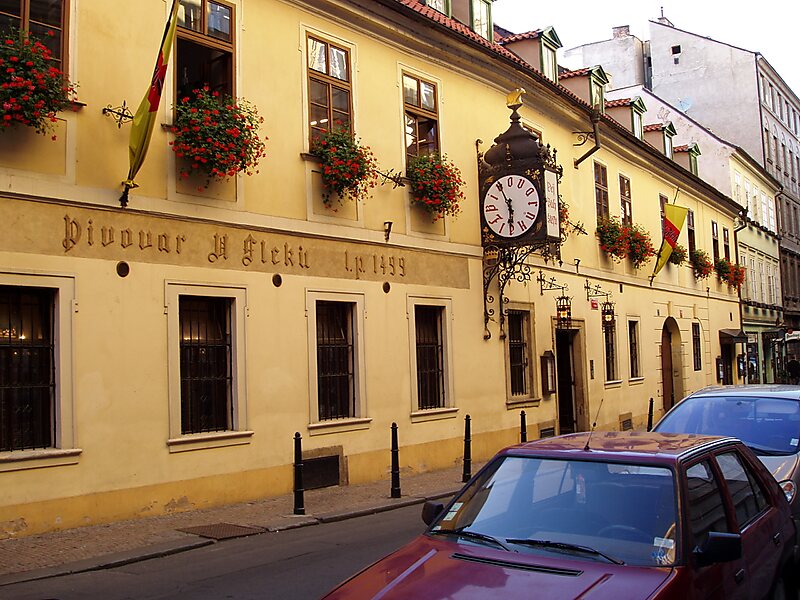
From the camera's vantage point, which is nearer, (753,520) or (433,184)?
(753,520)

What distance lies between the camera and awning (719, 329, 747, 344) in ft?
109

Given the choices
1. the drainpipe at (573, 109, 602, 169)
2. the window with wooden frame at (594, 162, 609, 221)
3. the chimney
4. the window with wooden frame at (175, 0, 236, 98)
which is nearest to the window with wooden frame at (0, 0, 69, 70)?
the window with wooden frame at (175, 0, 236, 98)

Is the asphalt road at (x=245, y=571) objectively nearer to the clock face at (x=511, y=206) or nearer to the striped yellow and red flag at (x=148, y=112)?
the striped yellow and red flag at (x=148, y=112)

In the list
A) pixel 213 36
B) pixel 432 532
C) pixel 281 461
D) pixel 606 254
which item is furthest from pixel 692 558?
pixel 606 254

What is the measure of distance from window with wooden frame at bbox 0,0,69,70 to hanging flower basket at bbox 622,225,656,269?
17.2 metres

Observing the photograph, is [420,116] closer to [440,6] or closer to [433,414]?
[440,6]

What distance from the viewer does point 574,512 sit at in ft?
14.3

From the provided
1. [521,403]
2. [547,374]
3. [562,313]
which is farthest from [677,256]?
[521,403]

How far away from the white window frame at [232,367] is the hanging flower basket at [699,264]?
23.0 metres

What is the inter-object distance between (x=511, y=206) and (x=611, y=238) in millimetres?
7169

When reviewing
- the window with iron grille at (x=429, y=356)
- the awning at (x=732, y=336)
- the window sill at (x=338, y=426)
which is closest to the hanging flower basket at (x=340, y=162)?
the window with iron grille at (x=429, y=356)

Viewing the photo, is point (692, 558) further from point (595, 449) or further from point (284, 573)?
point (284, 573)

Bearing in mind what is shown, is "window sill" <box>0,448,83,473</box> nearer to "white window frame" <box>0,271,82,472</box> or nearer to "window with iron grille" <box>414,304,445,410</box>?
"white window frame" <box>0,271,82,472</box>

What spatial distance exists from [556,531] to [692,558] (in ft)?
2.13
